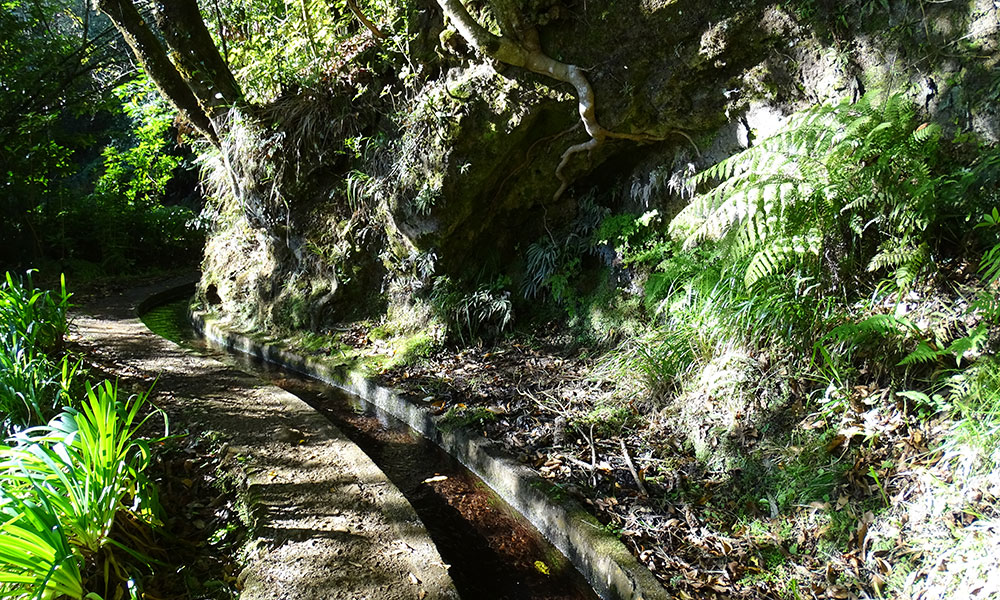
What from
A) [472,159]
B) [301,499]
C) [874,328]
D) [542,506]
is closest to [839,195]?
[874,328]

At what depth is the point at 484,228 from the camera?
18.2ft

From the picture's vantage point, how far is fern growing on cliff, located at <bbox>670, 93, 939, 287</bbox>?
2820mm

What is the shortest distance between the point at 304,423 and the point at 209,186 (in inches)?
214

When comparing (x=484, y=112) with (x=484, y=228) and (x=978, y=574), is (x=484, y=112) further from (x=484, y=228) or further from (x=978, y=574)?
(x=978, y=574)

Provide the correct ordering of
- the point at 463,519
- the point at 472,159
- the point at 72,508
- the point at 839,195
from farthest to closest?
1. the point at 472,159
2. the point at 463,519
3. the point at 839,195
4. the point at 72,508

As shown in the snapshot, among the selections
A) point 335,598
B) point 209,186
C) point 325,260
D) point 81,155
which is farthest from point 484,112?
point 81,155

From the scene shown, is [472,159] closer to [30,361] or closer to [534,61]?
[534,61]

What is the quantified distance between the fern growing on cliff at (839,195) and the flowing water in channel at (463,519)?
1744 mm

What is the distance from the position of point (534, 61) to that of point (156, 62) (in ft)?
14.5

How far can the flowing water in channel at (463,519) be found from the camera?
262 cm

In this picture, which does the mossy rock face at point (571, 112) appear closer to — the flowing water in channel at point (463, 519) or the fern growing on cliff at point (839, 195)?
the fern growing on cliff at point (839, 195)

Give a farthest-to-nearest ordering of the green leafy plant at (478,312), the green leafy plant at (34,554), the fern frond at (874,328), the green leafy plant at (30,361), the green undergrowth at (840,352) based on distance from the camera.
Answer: the green leafy plant at (478,312), the green leafy plant at (30,361), the fern frond at (874,328), the green undergrowth at (840,352), the green leafy plant at (34,554)

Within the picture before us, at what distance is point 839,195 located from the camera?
9.65 ft

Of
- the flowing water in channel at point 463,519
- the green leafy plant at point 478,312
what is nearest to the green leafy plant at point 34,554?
the flowing water in channel at point 463,519
